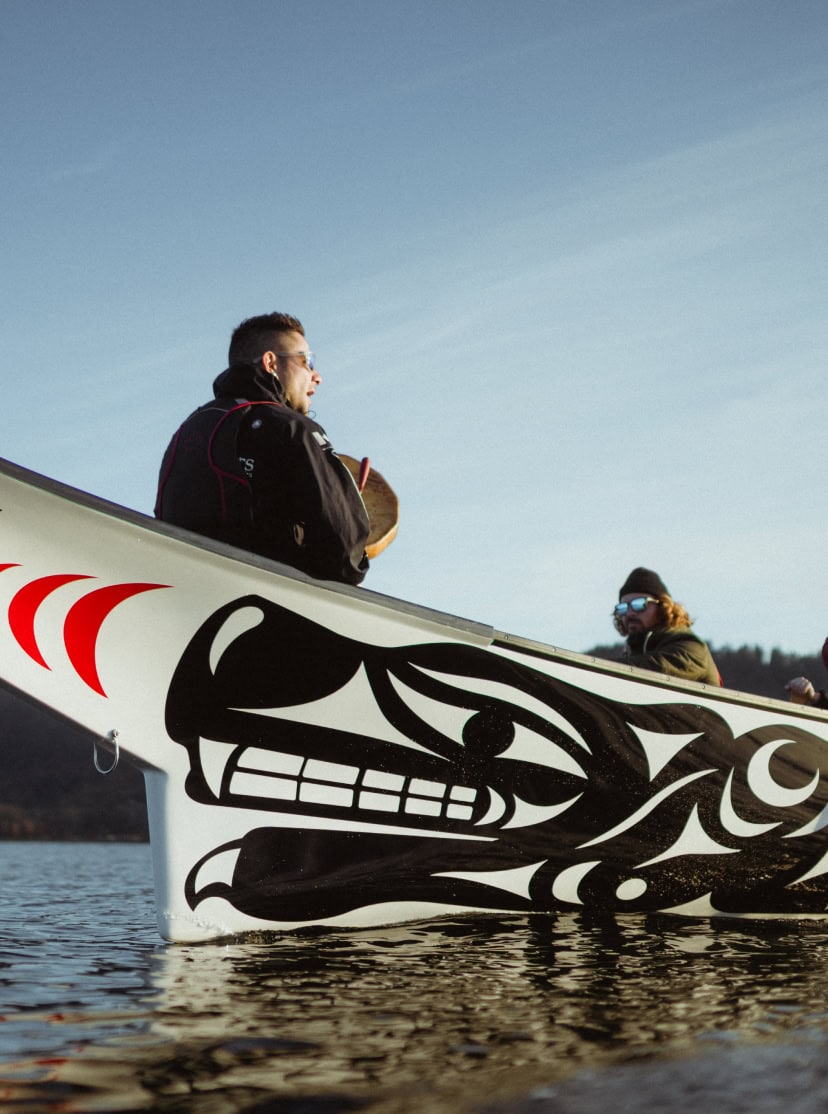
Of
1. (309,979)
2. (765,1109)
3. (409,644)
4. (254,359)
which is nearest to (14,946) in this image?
(309,979)

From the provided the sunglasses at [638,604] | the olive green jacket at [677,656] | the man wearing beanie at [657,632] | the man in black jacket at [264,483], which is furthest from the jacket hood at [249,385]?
the sunglasses at [638,604]

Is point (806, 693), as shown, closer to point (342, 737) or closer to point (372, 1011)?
point (342, 737)

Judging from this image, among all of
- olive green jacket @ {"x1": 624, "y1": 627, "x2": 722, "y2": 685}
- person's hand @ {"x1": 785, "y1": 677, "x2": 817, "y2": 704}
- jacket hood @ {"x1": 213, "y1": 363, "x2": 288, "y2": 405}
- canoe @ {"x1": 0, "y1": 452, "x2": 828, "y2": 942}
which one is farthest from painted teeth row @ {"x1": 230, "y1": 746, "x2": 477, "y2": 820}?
person's hand @ {"x1": 785, "y1": 677, "x2": 817, "y2": 704}

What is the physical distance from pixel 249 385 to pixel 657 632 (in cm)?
277

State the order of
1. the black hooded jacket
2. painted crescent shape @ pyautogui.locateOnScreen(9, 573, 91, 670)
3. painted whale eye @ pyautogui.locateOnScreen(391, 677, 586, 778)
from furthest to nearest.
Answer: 1. painted whale eye @ pyautogui.locateOnScreen(391, 677, 586, 778)
2. the black hooded jacket
3. painted crescent shape @ pyautogui.locateOnScreen(9, 573, 91, 670)

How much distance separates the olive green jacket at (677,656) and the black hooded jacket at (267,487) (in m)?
1.95

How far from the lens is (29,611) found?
125 inches

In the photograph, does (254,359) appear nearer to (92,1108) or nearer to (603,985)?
(603,985)

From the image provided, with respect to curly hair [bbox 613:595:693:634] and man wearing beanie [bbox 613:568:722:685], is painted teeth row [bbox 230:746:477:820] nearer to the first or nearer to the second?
man wearing beanie [bbox 613:568:722:685]

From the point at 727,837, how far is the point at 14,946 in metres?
2.87

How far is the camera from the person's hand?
5793 millimetres

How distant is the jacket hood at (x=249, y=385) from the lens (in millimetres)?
3715

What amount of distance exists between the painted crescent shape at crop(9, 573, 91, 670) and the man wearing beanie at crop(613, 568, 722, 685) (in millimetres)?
2980

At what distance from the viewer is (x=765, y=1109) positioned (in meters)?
1.53
